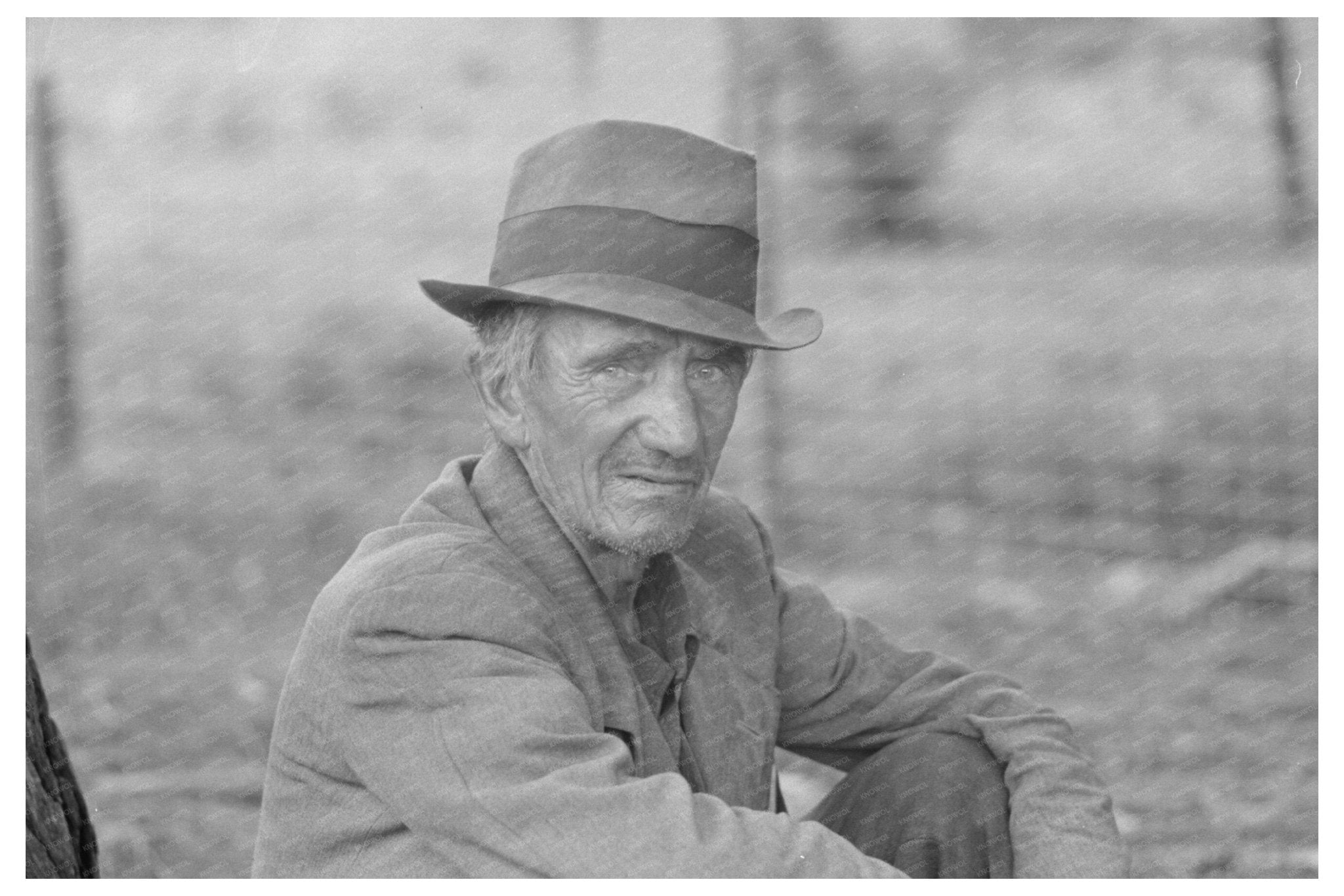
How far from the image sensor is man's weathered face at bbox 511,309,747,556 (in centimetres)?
227

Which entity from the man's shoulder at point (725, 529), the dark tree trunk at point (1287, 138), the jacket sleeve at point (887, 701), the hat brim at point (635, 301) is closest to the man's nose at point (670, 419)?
the hat brim at point (635, 301)

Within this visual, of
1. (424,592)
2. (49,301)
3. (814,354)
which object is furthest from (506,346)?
(814,354)

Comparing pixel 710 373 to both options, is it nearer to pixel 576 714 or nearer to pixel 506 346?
pixel 506 346

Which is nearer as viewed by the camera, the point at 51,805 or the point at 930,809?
the point at 930,809

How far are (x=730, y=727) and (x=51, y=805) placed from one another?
140 centimetres

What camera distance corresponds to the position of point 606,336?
2.26 meters

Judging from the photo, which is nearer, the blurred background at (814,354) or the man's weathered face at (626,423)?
the man's weathered face at (626,423)

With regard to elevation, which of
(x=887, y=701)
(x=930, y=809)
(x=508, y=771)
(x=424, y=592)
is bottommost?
(x=930, y=809)

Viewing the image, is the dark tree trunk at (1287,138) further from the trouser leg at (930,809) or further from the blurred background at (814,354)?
the trouser leg at (930,809)

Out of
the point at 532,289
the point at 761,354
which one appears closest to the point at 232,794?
the point at 761,354

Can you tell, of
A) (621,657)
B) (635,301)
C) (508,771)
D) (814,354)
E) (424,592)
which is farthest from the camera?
(814,354)

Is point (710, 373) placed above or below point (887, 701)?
above

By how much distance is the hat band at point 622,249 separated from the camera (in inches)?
88.4

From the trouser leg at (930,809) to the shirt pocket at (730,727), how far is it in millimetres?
172
